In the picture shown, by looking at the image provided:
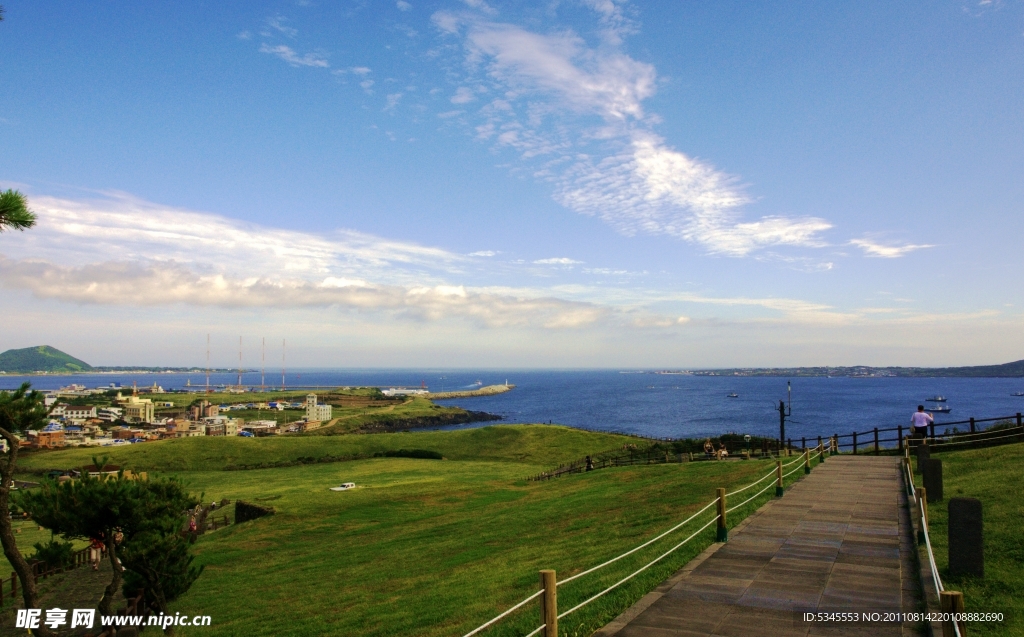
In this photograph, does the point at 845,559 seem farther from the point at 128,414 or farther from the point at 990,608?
the point at 128,414

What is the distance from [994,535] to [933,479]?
4320 mm

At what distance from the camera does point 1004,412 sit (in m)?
131

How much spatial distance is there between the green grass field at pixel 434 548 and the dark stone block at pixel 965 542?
4.12 m

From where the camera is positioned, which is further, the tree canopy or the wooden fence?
the wooden fence

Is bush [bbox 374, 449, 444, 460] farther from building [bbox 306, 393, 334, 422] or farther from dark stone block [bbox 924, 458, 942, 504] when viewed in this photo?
building [bbox 306, 393, 334, 422]

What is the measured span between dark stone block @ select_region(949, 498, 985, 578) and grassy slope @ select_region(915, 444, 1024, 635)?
165 millimetres

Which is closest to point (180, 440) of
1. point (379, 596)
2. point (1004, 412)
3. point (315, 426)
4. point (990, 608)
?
point (315, 426)

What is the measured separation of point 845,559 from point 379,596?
10405 millimetres

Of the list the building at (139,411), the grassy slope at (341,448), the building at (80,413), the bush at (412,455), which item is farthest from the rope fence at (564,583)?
→ the building at (80,413)

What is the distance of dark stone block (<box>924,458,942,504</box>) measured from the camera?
14.6 m

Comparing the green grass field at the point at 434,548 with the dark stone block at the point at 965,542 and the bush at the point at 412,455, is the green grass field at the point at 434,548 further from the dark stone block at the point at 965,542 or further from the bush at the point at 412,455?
the bush at the point at 412,455

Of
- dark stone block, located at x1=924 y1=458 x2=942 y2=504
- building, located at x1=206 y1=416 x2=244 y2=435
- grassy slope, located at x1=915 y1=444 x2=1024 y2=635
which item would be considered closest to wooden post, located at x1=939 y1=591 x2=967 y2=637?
grassy slope, located at x1=915 y1=444 x2=1024 y2=635

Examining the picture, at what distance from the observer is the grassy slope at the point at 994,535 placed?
788cm

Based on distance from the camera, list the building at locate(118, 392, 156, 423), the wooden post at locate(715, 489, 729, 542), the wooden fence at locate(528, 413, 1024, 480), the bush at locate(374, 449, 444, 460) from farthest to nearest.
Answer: the building at locate(118, 392, 156, 423)
the bush at locate(374, 449, 444, 460)
the wooden fence at locate(528, 413, 1024, 480)
the wooden post at locate(715, 489, 729, 542)
